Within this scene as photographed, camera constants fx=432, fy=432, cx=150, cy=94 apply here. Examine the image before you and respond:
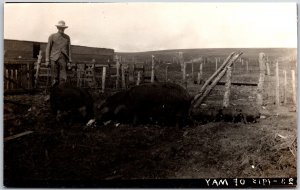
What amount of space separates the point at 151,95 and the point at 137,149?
0.80 metres

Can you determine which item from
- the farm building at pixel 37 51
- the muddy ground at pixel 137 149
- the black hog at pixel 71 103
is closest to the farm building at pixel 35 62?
the farm building at pixel 37 51

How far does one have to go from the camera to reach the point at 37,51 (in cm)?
610

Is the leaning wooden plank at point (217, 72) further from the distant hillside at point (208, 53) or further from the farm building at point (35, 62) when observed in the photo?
the farm building at point (35, 62)

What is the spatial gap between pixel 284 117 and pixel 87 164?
2801mm

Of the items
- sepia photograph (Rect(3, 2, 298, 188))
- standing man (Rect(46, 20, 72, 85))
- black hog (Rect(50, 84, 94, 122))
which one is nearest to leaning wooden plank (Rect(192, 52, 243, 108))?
sepia photograph (Rect(3, 2, 298, 188))

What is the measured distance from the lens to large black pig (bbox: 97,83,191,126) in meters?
6.07

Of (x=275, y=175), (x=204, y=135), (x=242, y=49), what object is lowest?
(x=275, y=175)

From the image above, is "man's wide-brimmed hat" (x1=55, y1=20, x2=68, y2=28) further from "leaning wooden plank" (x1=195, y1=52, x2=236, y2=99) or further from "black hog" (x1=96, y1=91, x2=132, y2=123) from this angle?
"leaning wooden plank" (x1=195, y1=52, x2=236, y2=99)

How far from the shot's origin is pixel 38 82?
6.12 m

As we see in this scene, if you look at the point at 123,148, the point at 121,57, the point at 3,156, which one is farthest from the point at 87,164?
the point at 121,57

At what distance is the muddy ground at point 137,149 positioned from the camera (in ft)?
18.9

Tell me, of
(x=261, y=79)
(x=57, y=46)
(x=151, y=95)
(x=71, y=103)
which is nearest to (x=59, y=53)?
(x=57, y=46)

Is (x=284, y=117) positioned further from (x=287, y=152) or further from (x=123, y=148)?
(x=123, y=148)

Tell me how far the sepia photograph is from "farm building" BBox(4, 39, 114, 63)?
0.02 m
